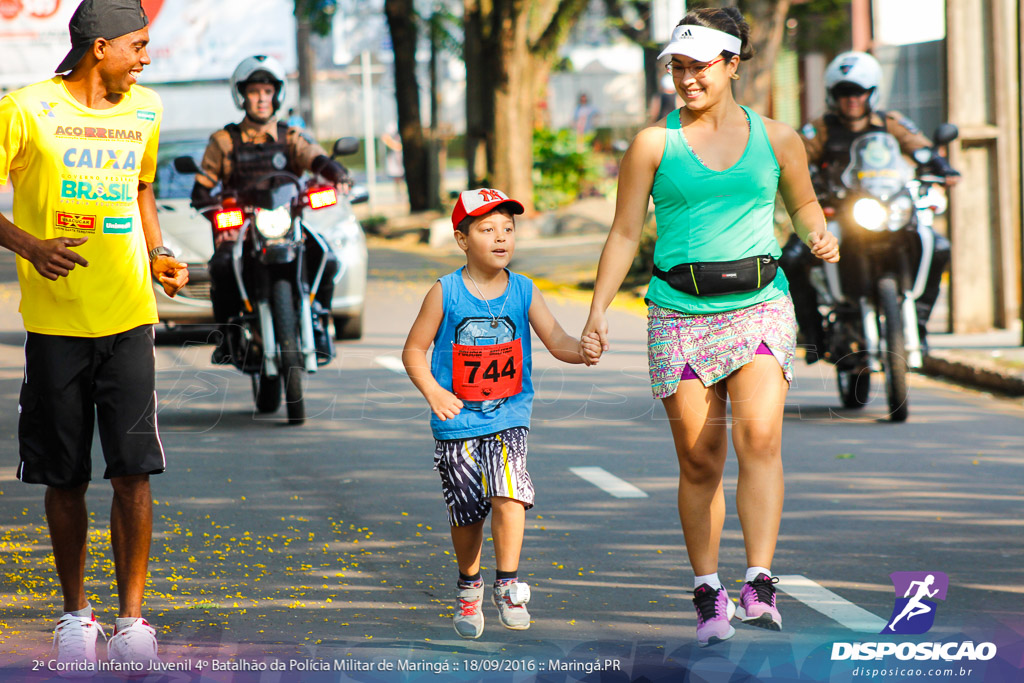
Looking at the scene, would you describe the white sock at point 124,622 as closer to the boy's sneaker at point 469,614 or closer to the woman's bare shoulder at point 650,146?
the boy's sneaker at point 469,614

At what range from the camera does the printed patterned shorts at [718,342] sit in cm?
483

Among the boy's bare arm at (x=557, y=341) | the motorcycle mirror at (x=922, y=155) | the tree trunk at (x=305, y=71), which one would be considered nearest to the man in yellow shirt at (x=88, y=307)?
the boy's bare arm at (x=557, y=341)

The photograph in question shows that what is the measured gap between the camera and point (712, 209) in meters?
4.82

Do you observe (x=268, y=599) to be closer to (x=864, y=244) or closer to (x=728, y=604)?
(x=728, y=604)

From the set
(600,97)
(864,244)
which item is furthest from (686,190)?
(600,97)

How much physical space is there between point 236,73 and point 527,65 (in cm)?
1456

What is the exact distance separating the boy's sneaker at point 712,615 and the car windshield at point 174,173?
9.11m

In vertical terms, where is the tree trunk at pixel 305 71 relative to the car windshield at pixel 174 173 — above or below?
above

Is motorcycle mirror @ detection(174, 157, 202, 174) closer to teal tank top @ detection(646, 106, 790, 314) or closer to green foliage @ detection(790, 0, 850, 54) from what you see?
teal tank top @ detection(646, 106, 790, 314)

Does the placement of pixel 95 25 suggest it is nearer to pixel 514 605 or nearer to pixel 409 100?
pixel 514 605

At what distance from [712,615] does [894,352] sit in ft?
14.6

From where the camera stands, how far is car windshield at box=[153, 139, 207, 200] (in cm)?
1319

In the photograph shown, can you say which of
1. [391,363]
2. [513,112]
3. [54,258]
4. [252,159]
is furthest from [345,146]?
[513,112]
